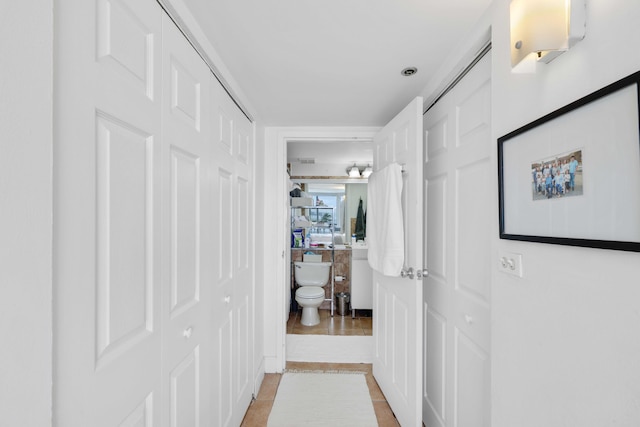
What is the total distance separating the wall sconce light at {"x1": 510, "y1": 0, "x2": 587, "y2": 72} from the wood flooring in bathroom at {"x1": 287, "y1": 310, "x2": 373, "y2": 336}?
10.3 ft

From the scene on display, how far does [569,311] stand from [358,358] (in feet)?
7.77

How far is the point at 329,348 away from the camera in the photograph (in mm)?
3066

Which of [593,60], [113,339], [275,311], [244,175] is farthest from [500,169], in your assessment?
[275,311]

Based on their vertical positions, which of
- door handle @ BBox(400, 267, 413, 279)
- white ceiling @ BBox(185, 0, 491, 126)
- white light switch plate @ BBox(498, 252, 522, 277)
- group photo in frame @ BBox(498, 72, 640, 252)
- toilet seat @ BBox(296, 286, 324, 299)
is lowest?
toilet seat @ BBox(296, 286, 324, 299)

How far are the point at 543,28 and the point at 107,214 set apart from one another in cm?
123

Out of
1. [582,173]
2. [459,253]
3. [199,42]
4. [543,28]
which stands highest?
[199,42]

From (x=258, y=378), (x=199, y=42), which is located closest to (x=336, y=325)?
(x=258, y=378)

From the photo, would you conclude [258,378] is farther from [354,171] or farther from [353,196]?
[353,196]

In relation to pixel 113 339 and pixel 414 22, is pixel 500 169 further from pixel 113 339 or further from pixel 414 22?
pixel 113 339

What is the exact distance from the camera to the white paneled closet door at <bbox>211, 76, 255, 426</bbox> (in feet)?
5.00

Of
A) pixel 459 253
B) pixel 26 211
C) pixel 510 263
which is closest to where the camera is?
pixel 26 211

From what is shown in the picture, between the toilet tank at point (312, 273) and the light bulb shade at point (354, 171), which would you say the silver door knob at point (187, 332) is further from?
Answer: the light bulb shade at point (354, 171)

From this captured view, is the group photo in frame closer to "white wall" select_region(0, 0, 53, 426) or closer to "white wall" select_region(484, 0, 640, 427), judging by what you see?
"white wall" select_region(484, 0, 640, 427)

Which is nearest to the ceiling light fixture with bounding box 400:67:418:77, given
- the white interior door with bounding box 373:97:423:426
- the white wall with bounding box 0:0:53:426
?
the white interior door with bounding box 373:97:423:426
